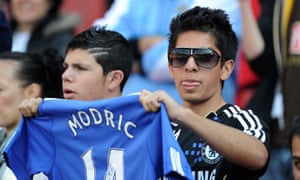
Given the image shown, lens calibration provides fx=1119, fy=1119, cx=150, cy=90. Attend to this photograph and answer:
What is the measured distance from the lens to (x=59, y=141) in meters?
5.46

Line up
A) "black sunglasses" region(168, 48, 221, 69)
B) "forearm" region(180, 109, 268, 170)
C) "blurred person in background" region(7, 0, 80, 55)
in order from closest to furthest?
"forearm" region(180, 109, 268, 170)
"black sunglasses" region(168, 48, 221, 69)
"blurred person in background" region(7, 0, 80, 55)

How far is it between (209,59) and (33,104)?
89 cm

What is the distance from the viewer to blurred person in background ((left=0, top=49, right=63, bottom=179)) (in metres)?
6.45

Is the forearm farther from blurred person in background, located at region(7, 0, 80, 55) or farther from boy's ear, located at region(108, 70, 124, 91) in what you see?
blurred person in background, located at region(7, 0, 80, 55)

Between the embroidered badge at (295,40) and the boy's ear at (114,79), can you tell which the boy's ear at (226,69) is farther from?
the embroidered badge at (295,40)

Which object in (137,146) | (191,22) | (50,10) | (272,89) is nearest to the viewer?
(137,146)

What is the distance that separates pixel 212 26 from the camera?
561 cm

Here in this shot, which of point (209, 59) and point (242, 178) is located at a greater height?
point (209, 59)

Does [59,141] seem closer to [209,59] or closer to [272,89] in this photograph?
[209,59]

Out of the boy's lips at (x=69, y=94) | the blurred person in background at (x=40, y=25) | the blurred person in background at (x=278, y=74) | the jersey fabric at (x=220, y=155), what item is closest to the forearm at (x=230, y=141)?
the jersey fabric at (x=220, y=155)

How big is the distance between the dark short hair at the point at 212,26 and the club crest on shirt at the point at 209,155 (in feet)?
1.64

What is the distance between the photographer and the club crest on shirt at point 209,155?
17.6ft

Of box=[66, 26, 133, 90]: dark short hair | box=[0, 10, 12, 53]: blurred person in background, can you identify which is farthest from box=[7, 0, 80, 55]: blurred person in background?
box=[66, 26, 133, 90]: dark short hair

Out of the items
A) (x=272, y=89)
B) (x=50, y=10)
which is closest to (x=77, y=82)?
(x=272, y=89)
